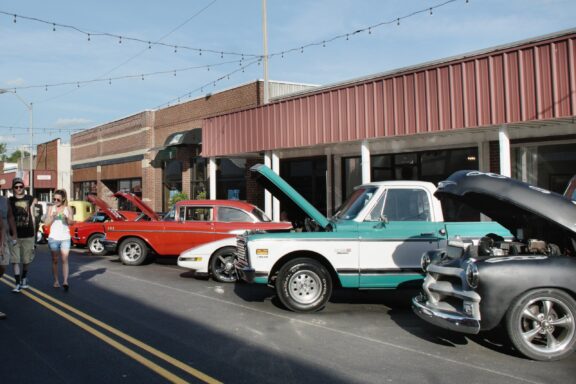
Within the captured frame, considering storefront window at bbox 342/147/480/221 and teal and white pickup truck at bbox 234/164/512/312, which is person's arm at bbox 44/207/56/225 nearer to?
teal and white pickup truck at bbox 234/164/512/312

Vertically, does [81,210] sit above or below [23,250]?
above

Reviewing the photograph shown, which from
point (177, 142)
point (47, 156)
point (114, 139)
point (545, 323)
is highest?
point (47, 156)

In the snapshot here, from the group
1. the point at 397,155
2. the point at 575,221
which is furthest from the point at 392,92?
the point at 575,221

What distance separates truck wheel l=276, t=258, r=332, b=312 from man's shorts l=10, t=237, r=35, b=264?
4557mm

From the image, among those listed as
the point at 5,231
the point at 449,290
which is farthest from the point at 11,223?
the point at 449,290

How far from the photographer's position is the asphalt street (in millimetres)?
4984

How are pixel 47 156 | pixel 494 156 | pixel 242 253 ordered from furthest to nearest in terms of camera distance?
1. pixel 47 156
2. pixel 494 156
3. pixel 242 253

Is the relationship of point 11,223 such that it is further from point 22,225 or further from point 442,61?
point 442,61

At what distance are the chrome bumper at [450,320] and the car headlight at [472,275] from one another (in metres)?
0.35

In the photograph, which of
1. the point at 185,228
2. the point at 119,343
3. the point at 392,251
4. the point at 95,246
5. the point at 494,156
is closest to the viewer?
the point at 119,343

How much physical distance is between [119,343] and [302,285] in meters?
2.75

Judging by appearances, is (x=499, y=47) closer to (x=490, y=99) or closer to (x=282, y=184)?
(x=490, y=99)

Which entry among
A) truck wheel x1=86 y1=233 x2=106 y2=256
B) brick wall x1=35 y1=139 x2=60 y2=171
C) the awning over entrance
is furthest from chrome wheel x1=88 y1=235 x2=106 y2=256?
brick wall x1=35 y1=139 x2=60 y2=171

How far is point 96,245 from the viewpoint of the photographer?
1675 cm
